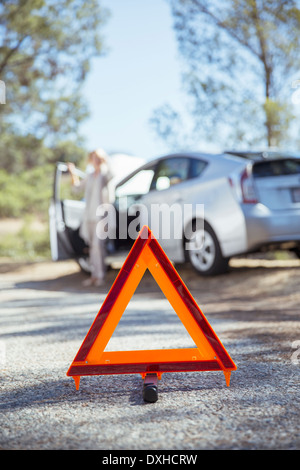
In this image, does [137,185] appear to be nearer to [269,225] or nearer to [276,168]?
[276,168]

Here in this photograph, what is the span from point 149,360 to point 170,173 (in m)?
5.75

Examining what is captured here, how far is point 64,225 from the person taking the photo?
9281 millimetres

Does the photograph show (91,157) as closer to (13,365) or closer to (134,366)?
(13,365)

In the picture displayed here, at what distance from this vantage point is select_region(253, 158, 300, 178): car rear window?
735 centimetres

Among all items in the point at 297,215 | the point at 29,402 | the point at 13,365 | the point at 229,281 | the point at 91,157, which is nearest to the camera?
the point at 29,402

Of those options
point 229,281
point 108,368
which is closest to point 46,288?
point 229,281

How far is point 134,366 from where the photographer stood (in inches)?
117

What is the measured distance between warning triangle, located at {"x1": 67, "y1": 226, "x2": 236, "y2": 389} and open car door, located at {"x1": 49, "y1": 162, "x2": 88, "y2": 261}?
20.0ft

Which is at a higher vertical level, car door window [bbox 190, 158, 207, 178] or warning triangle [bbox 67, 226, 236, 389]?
car door window [bbox 190, 158, 207, 178]

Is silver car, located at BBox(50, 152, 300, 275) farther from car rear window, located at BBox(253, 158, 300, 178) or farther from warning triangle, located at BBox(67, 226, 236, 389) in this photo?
warning triangle, located at BBox(67, 226, 236, 389)

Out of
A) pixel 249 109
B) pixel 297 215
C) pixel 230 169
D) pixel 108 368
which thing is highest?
pixel 249 109

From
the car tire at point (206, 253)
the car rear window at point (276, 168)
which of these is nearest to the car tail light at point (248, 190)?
the car rear window at point (276, 168)

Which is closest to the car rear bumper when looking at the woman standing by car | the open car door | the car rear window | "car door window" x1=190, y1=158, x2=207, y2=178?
the car rear window
